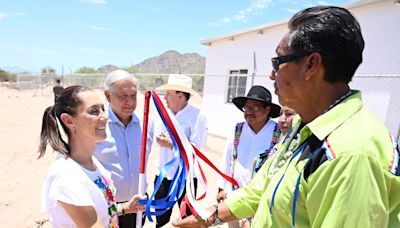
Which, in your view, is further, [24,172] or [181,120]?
[24,172]

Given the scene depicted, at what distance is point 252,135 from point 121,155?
1278mm

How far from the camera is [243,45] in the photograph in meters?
10.9

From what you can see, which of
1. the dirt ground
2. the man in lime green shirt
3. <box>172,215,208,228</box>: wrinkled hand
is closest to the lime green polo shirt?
the man in lime green shirt

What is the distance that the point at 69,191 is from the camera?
5.13 ft

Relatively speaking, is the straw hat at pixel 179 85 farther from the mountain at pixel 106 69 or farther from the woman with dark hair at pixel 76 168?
the mountain at pixel 106 69

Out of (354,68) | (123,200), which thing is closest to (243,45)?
(123,200)

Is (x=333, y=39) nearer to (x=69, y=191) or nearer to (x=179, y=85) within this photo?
(x=69, y=191)

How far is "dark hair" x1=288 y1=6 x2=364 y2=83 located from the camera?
1.06m

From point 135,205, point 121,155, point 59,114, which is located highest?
point 59,114

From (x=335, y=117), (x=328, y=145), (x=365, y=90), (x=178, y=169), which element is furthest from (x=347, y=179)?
(x=365, y=90)

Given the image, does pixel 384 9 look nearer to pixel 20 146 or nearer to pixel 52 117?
pixel 52 117

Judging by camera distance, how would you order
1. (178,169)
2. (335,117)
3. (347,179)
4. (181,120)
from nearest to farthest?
(347,179) → (335,117) → (178,169) → (181,120)

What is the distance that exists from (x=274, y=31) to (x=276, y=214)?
8933mm

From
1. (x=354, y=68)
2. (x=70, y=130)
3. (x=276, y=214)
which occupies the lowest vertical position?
(x=276, y=214)
